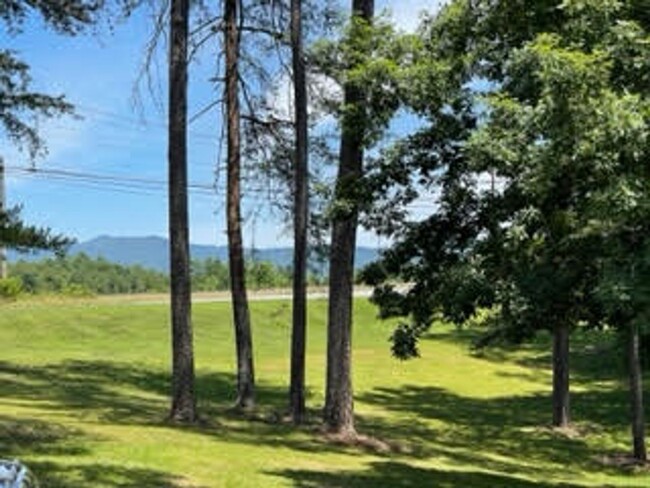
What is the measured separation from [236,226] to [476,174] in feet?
30.2

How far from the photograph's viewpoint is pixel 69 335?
34688 mm

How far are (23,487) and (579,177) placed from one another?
7.15 m

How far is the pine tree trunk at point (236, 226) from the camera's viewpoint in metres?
20.4

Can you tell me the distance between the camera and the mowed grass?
13250mm

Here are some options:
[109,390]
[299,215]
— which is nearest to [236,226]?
[299,215]

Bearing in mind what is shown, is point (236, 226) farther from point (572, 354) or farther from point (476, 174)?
point (572, 354)

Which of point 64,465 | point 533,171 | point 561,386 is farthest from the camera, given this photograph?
point 561,386

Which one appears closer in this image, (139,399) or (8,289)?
(139,399)

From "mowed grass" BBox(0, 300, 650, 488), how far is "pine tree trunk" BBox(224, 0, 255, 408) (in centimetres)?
75

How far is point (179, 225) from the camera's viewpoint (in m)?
16.8

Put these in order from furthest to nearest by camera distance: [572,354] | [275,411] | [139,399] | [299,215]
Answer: [572,354], [139,399], [275,411], [299,215]

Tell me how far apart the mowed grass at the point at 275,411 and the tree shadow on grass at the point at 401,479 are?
0.17 feet

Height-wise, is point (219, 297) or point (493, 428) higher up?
point (219, 297)

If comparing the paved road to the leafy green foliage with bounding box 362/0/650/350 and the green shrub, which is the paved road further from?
the leafy green foliage with bounding box 362/0/650/350
